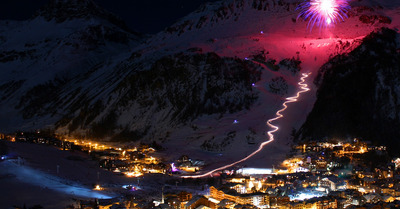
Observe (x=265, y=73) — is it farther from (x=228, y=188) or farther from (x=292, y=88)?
(x=228, y=188)

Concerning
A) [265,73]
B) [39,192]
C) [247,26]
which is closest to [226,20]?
[247,26]

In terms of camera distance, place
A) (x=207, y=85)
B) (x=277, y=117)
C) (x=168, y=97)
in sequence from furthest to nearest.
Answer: (x=168, y=97) < (x=207, y=85) < (x=277, y=117)

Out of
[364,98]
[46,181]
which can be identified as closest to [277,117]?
[364,98]

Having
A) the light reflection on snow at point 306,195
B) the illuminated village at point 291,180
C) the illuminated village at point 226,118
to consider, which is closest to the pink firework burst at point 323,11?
the illuminated village at point 226,118

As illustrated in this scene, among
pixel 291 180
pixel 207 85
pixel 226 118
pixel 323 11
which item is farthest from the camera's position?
pixel 323 11

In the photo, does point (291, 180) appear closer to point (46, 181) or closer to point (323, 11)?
point (46, 181)

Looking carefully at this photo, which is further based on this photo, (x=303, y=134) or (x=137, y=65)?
(x=137, y=65)

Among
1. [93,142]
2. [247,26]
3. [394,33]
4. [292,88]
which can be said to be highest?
[247,26]

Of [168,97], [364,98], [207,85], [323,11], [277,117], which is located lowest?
[277,117]
